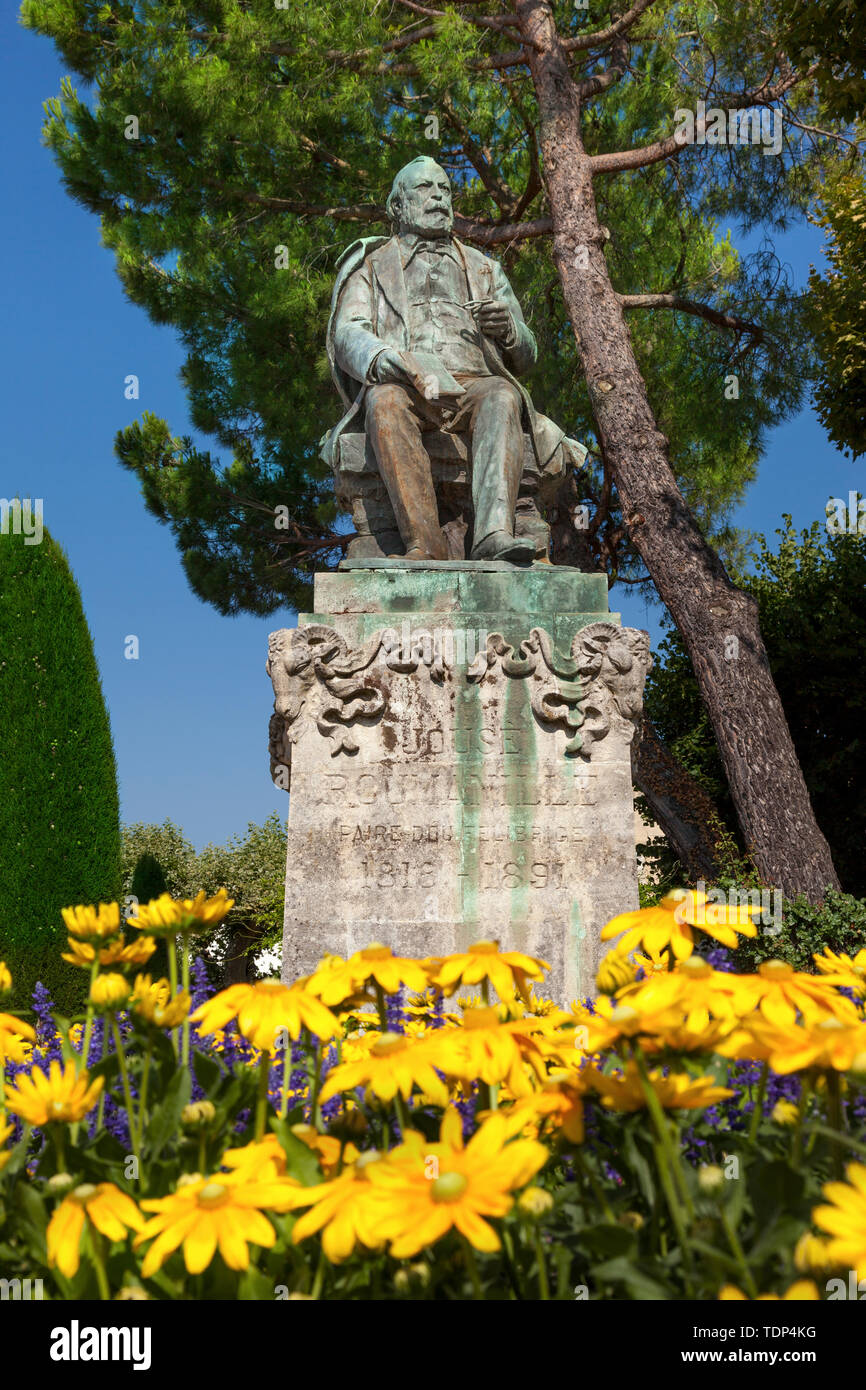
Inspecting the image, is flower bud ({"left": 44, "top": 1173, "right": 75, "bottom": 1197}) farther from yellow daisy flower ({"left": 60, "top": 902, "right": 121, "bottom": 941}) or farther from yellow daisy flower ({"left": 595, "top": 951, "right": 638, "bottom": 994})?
yellow daisy flower ({"left": 595, "top": 951, "right": 638, "bottom": 994})

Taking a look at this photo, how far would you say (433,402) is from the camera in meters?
4.71

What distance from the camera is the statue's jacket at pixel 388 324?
4922 mm

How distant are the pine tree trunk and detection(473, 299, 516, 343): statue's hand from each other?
4.43 metres

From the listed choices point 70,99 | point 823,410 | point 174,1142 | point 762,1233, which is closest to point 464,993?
point 174,1142

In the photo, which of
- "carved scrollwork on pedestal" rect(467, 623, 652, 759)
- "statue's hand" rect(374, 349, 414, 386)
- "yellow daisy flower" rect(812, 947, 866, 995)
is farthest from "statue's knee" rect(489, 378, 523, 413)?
"yellow daisy flower" rect(812, 947, 866, 995)

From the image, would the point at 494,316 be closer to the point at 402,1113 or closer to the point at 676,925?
the point at 676,925

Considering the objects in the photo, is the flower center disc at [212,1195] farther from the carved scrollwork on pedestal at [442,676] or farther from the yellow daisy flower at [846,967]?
the carved scrollwork on pedestal at [442,676]

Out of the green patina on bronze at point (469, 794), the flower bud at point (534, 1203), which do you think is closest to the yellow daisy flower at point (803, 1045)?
the flower bud at point (534, 1203)

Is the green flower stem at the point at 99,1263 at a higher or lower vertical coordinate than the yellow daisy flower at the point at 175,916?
lower

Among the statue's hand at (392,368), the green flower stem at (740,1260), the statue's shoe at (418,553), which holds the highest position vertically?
the statue's hand at (392,368)

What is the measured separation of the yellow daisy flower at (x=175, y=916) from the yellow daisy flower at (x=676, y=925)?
1.69ft
